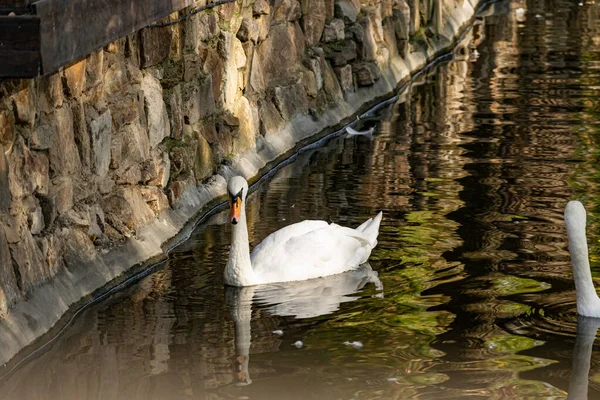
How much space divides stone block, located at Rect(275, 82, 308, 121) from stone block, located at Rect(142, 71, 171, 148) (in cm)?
314

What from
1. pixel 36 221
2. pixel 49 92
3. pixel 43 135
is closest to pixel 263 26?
pixel 49 92

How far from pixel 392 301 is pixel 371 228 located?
122 cm

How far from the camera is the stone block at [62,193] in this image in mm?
7867

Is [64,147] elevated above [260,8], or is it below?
below

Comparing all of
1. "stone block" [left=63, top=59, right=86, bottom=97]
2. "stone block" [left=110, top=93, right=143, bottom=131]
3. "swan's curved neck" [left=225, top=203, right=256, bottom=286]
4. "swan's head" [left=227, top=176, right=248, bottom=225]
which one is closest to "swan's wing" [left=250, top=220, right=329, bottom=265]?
"swan's curved neck" [left=225, top=203, right=256, bottom=286]

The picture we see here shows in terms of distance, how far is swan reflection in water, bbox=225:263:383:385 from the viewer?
7828 millimetres

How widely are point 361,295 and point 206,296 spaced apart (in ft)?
3.04

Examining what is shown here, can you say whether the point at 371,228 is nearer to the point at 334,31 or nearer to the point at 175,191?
the point at 175,191

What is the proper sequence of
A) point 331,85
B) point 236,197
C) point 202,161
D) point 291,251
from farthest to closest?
point 331,85, point 202,161, point 291,251, point 236,197

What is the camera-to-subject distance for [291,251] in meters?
8.71

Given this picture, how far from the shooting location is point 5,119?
702 centimetres

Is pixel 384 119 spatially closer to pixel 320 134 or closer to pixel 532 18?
pixel 320 134

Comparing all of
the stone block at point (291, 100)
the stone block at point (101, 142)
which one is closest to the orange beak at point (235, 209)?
the stone block at point (101, 142)

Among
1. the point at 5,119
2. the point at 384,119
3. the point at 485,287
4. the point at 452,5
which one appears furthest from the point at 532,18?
the point at 5,119
